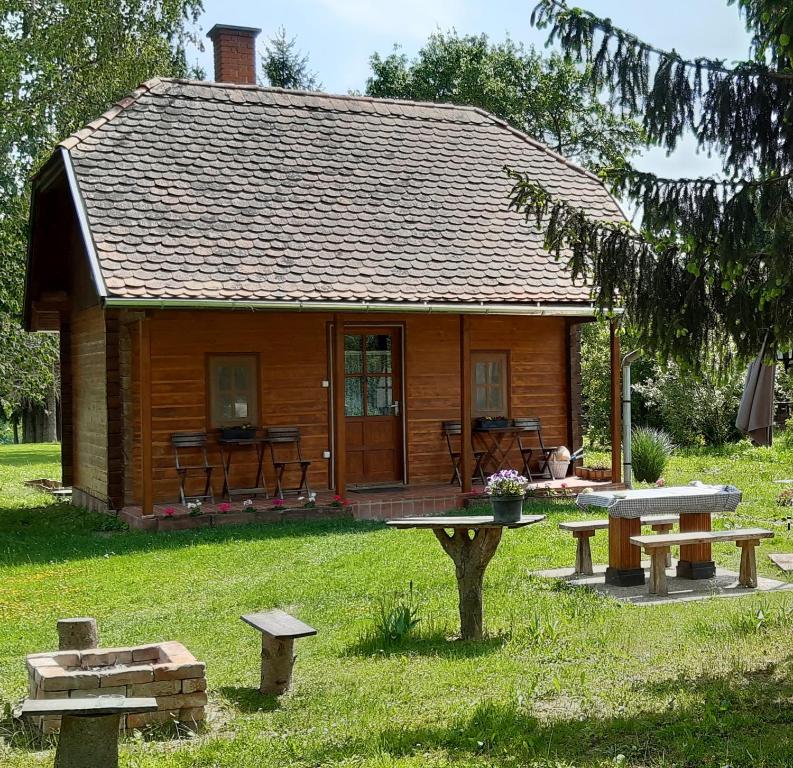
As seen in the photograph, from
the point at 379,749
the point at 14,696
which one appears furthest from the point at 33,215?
the point at 379,749

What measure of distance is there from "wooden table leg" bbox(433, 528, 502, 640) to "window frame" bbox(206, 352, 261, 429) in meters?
7.65

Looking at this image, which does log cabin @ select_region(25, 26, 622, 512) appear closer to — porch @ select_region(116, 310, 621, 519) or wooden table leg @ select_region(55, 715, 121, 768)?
porch @ select_region(116, 310, 621, 519)

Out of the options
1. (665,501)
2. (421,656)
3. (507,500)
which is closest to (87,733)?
(421,656)

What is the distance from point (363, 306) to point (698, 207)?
8.04 m

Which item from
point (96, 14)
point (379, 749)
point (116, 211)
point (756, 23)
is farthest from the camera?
point (96, 14)

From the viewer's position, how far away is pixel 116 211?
47.7ft

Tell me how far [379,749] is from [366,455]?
10.8 m

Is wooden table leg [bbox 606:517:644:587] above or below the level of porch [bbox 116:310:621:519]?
below

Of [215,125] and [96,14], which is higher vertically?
[96,14]

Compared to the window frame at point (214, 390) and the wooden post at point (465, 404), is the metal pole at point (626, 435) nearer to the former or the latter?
the wooden post at point (465, 404)

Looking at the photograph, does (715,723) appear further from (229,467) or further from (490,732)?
(229,467)

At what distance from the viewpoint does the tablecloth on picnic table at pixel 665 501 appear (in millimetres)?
9602

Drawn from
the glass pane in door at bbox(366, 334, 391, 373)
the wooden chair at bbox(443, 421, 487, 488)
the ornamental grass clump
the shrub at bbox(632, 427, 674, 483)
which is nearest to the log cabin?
the glass pane in door at bbox(366, 334, 391, 373)

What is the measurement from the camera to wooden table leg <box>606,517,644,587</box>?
32.0 feet
